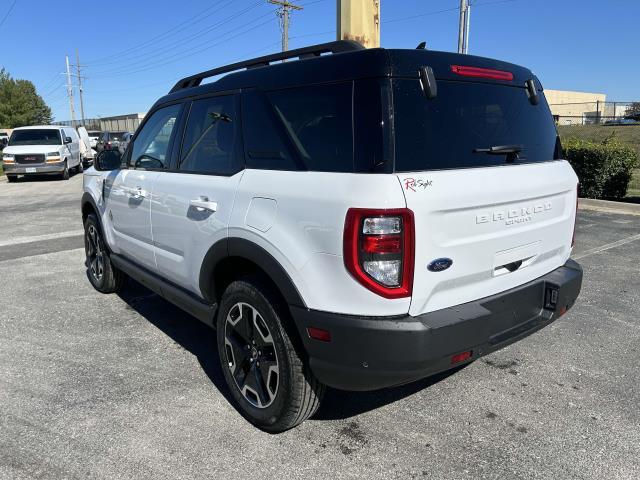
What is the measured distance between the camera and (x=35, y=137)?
18.4m

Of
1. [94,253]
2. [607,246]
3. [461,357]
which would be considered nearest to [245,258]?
[461,357]

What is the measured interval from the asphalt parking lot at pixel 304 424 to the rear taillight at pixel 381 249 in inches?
39.2

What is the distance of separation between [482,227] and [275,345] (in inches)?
46.5

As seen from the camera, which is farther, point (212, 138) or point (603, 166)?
point (603, 166)

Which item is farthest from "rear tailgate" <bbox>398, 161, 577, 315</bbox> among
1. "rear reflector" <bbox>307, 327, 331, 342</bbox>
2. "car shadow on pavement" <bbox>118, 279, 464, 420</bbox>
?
"car shadow on pavement" <bbox>118, 279, 464, 420</bbox>

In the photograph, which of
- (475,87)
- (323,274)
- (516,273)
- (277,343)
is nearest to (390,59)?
(475,87)

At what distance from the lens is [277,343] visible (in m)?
2.65

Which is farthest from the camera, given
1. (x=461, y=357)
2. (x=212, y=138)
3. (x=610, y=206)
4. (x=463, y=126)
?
(x=610, y=206)

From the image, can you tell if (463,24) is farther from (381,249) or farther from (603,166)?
(381,249)

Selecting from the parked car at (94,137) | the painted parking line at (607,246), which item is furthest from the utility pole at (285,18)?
the painted parking line at (607,246)

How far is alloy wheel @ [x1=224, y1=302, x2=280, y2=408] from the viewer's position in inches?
110

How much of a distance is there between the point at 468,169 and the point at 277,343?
4.19 ft

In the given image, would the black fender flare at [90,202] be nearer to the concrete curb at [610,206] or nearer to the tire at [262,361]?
the tire at [262,361]

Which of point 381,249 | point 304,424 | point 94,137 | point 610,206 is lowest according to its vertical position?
point 304,424
